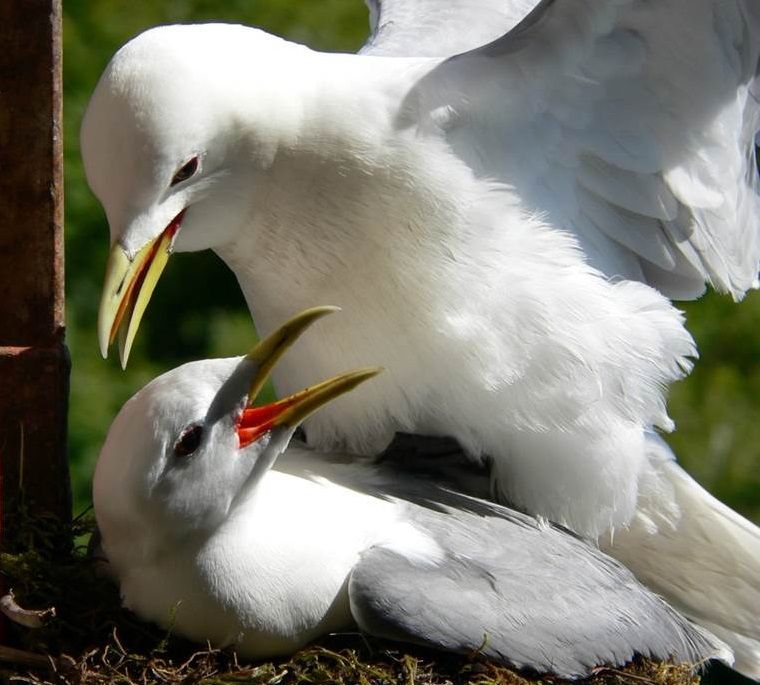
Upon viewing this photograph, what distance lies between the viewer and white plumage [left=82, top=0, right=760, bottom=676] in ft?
9.77

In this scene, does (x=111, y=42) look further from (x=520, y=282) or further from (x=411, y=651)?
(x=411, y=651)

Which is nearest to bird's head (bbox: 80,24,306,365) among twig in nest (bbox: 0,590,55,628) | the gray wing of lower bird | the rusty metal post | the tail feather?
the rusty metal post

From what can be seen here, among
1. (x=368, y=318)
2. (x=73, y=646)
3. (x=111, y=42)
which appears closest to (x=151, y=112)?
(x=368, y=318)

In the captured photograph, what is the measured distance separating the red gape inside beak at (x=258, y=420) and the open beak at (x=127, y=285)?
198mm

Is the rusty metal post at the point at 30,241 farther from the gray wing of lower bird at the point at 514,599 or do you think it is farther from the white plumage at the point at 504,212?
the gray wing of lower bird at the point at 514,599

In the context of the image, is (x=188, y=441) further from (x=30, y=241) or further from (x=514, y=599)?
(x=514, y=599)

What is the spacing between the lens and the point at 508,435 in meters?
3.13

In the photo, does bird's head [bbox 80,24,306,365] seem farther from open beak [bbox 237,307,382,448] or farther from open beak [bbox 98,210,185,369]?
open beak [bbox 237,307,382,448]

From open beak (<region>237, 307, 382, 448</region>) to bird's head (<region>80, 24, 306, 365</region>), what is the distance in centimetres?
19

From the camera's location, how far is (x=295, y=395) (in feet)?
9.35

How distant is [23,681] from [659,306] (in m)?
1.19

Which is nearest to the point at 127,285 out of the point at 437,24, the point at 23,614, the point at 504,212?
the point at 23,614

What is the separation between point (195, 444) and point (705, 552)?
1.07 metres

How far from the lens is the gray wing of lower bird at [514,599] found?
2.77 m
